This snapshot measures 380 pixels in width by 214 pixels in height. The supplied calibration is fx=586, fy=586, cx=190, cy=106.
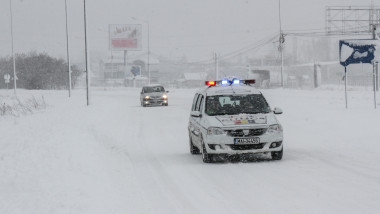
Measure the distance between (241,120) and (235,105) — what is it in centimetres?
101

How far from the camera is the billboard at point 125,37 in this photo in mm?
113125

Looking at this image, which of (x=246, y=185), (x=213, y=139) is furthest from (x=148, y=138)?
(x=246, y=185)

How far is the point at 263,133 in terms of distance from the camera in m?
12.1

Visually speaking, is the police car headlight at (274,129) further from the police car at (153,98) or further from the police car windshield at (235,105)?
the police car at (153,98)

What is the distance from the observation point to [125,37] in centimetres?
11369

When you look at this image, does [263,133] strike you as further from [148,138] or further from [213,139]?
[148,138]

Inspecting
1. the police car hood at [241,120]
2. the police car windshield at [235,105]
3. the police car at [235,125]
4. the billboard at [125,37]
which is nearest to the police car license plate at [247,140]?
the police car at [235,125]

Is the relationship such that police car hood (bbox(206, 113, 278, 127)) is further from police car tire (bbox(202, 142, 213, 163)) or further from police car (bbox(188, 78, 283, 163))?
police car tire (bbox(202, 142, 213, 163))

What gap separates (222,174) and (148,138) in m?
8.26

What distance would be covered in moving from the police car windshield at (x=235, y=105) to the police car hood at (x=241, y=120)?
0.36 meters

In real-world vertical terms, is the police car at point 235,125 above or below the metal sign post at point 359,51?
below

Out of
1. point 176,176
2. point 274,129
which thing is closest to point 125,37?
point 274,129

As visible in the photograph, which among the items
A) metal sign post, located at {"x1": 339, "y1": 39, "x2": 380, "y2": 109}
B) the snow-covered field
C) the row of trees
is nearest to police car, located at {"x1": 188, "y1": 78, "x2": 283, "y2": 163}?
the snow-covered field

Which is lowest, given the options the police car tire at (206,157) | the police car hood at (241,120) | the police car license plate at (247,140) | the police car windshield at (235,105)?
the police car tire at (206,157)
